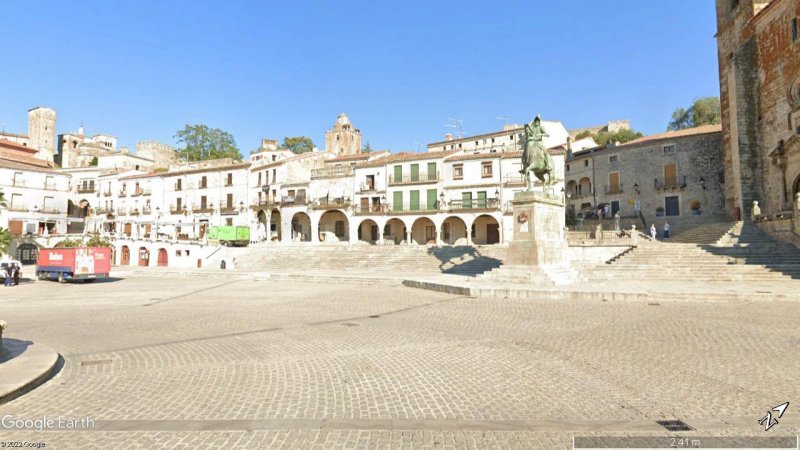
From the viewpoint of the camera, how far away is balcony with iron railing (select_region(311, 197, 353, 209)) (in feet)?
142

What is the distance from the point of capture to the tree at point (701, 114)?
175 ft

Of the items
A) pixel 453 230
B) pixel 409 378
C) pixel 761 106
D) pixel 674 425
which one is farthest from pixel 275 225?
pixel 674 425

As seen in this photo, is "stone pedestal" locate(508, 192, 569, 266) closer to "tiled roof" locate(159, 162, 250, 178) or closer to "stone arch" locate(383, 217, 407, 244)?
"stone arch" locate(383, 217, 407, 244)

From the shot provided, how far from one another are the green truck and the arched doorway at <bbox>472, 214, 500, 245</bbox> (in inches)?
910

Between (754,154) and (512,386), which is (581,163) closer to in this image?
(754,154)

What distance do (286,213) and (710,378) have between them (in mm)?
43056

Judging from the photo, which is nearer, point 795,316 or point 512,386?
point 512,386

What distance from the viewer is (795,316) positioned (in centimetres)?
966

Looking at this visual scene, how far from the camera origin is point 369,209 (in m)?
43.0

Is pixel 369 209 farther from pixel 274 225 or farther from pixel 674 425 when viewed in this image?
pixel 674 425

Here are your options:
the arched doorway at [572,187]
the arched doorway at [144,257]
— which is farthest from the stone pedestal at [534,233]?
the arched doorway at [144,257]

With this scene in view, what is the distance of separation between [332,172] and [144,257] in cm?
1974

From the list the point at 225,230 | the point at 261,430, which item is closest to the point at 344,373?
the point at 261,430

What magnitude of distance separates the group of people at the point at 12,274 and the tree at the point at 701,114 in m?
66.2
